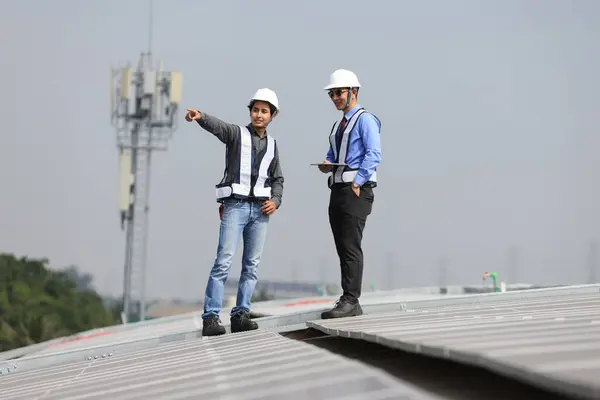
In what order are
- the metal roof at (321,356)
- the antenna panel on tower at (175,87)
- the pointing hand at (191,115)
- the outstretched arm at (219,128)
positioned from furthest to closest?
1. the antenna panel on tower at (175,87)
2. the outstretched arm at (219,128)
3. the pointing hand at (191,115)
4. the metal roof at (321,356)

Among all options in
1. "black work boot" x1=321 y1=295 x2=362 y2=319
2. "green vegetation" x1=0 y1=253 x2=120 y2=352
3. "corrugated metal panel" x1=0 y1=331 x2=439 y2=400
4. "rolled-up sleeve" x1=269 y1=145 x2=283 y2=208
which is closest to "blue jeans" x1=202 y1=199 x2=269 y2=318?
"rolled-up sleeve" x1=269 y1=145 x2=283 y2=208

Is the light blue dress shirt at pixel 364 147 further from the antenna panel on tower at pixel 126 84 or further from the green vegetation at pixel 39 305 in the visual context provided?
the green vegetation at pixel 39 305

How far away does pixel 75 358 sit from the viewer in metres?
8.09

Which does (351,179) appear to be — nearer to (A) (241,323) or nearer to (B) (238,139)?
(B) (238,139)

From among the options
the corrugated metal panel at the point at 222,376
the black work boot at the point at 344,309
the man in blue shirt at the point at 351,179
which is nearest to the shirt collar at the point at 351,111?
the man in blue shirt at the point at 351,179

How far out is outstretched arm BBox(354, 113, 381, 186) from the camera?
23.6ft

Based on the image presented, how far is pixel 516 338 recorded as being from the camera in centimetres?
404

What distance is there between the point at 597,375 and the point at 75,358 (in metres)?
5.90

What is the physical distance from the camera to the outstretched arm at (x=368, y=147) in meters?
7.19

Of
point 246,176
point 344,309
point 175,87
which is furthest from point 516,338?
point 175,87

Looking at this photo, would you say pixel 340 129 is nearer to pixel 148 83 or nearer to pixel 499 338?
pixel 499 338

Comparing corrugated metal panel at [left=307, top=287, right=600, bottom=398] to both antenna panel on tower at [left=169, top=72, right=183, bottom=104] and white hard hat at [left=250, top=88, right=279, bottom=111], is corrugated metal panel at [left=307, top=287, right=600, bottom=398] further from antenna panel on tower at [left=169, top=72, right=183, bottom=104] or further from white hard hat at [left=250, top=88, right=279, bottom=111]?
antenna panel on tower at [left=169, top=72, right=183, bottom=104]

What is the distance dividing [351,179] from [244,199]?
0.88 meters

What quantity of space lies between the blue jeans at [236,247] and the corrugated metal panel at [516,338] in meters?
1.26
